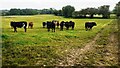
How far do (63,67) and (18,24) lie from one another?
19386mm

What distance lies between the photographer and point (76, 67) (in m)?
11.0

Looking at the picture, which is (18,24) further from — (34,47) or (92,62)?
(92,62)

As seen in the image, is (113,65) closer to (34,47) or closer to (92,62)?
(92,62)

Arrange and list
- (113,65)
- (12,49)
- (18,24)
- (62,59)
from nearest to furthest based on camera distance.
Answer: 1. (113,65)
2. (62,59)
3. (12,49)
4. (18,24)

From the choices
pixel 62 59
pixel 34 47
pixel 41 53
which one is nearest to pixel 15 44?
pixel 34 47

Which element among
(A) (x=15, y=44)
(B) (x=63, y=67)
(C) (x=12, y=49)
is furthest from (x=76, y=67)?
(A) (x=15, y=44)

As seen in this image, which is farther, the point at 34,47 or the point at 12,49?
the point at 34,47

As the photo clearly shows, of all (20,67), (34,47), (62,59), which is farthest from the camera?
(34,47)

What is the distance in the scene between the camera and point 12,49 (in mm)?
14625

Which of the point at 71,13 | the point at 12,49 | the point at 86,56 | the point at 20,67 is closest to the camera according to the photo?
the point at 20,67

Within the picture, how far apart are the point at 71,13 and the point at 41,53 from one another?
4742 inches

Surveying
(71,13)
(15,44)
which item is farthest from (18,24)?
(71,13)

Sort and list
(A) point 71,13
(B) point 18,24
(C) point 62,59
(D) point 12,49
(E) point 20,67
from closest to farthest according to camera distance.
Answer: (E) point 20,67
(C) point 62,59
(D) point 12,49
(B) point 18,24
(A) point 71,13

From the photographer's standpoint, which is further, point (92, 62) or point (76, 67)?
point (92, 62)
